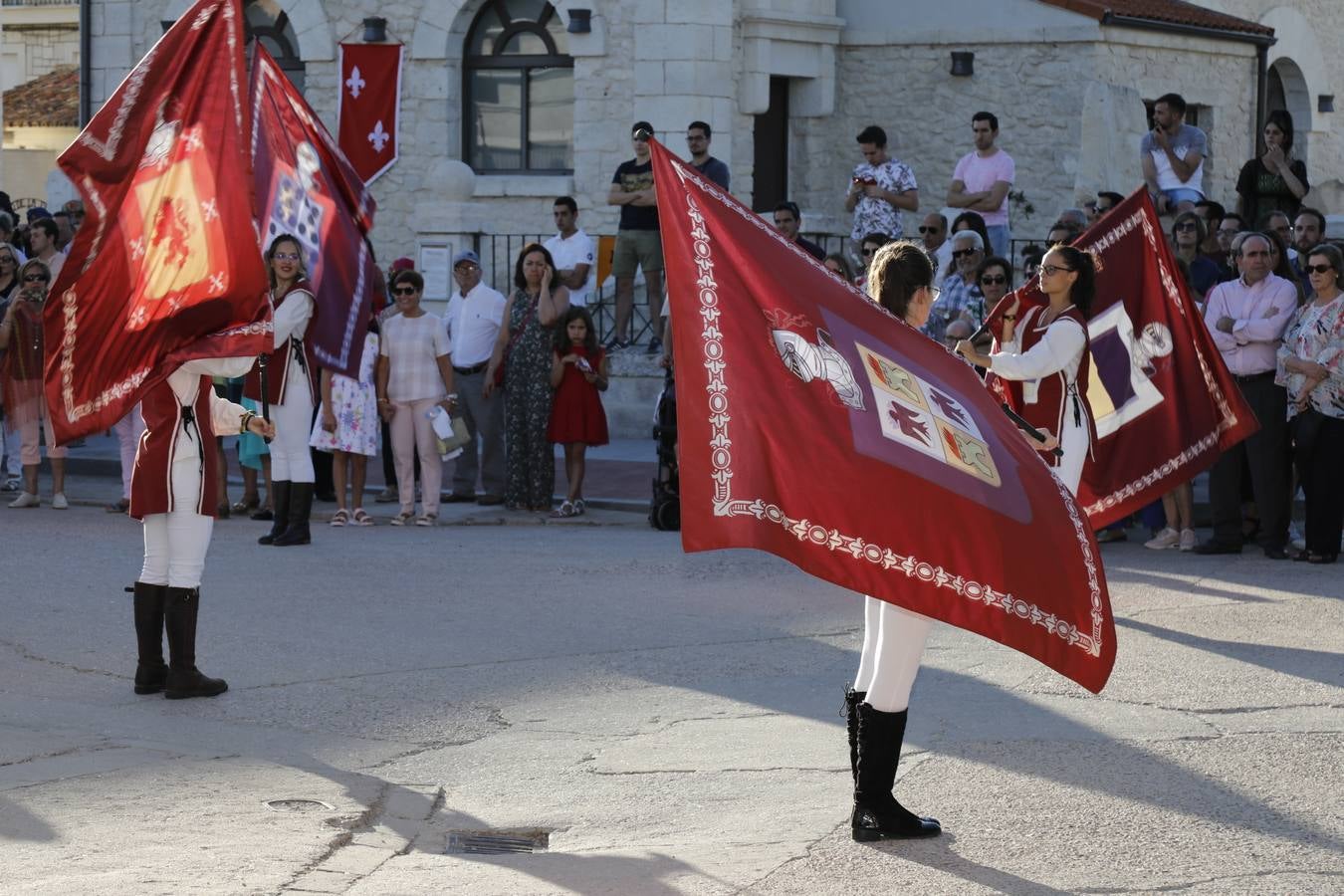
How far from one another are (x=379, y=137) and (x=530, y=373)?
373 inches

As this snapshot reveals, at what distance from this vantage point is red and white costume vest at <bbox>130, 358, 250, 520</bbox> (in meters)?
8.45

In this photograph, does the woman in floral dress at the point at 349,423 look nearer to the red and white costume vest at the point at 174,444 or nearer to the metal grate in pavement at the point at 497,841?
the red and white costume vest at the point at 174,444

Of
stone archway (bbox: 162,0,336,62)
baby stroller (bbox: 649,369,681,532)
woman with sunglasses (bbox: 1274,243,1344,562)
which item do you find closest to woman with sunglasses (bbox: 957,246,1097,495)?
woman with sunglasses (bbox: 1274,243,1344,562)

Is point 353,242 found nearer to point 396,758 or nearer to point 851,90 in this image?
point 396,758

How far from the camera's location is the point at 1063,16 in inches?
885

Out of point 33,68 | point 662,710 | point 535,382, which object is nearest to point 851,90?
point 535,382

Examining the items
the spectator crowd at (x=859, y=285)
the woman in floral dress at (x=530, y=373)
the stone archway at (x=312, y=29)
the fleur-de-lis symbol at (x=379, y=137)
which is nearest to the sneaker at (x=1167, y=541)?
the spectator crowd at (x=859, y=285)

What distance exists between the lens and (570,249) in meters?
18.1

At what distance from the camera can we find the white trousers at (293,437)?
12.9 meters

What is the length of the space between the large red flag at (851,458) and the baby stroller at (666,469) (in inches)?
294

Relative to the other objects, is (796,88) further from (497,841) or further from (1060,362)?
(497,841)

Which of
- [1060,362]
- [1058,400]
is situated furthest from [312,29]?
[1060,362]

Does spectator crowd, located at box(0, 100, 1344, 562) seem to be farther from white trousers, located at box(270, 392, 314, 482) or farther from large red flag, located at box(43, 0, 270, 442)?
large red flag, located at box(43, 0, 270, 442)

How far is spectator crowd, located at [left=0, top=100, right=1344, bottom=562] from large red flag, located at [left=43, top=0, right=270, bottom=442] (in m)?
3.56
